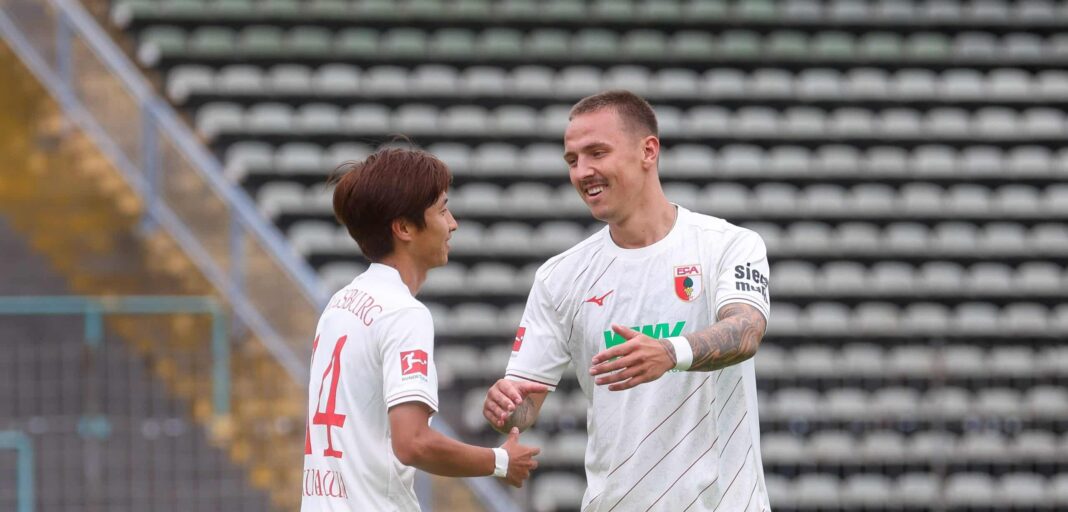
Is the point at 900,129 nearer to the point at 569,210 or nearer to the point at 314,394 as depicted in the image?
the point at 569,210

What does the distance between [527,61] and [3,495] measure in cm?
670

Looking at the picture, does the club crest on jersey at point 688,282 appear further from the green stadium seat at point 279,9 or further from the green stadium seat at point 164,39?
the green stadium seat at point 279,9

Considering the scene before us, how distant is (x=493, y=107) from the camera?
1343 cm

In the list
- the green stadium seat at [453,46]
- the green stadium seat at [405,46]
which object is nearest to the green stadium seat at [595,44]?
the green stadium seat at [453,46]

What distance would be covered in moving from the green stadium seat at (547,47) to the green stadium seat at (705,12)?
4.11ft

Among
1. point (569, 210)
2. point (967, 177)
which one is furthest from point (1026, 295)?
point (569, 210)

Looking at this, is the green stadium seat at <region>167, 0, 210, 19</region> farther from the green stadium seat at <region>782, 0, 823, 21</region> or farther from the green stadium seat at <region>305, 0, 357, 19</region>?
the green stadium seat at <region>782, 0, 823, 21</region>

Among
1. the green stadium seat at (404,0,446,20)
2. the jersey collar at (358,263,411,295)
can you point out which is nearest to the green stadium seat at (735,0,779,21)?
the green stadium seat at (404,0,446,20)

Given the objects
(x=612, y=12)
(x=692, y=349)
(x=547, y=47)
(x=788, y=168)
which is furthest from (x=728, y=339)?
(x=612, y=12)

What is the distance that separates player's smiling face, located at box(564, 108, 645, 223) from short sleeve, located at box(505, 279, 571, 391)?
325mm

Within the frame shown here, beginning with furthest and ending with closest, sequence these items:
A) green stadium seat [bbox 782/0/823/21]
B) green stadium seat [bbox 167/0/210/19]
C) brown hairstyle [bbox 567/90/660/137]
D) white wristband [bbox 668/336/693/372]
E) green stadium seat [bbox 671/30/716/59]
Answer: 1. green stadium seat [bbox 782/0/823/21]
2. green stadium seat [bbox 671/30/716/59]
3. green stadium seat [bbox 167/0/210/19]
4. brown hairstyle [bbox 567/90/660/137]
5. white wristband [bbox 668/336/693/372]

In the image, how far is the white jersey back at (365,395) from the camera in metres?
3.58

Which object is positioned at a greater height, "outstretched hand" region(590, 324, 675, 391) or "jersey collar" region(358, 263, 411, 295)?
"jersey collar" region(358, 263, 411, 295)

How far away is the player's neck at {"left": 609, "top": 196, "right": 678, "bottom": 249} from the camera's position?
416cm
